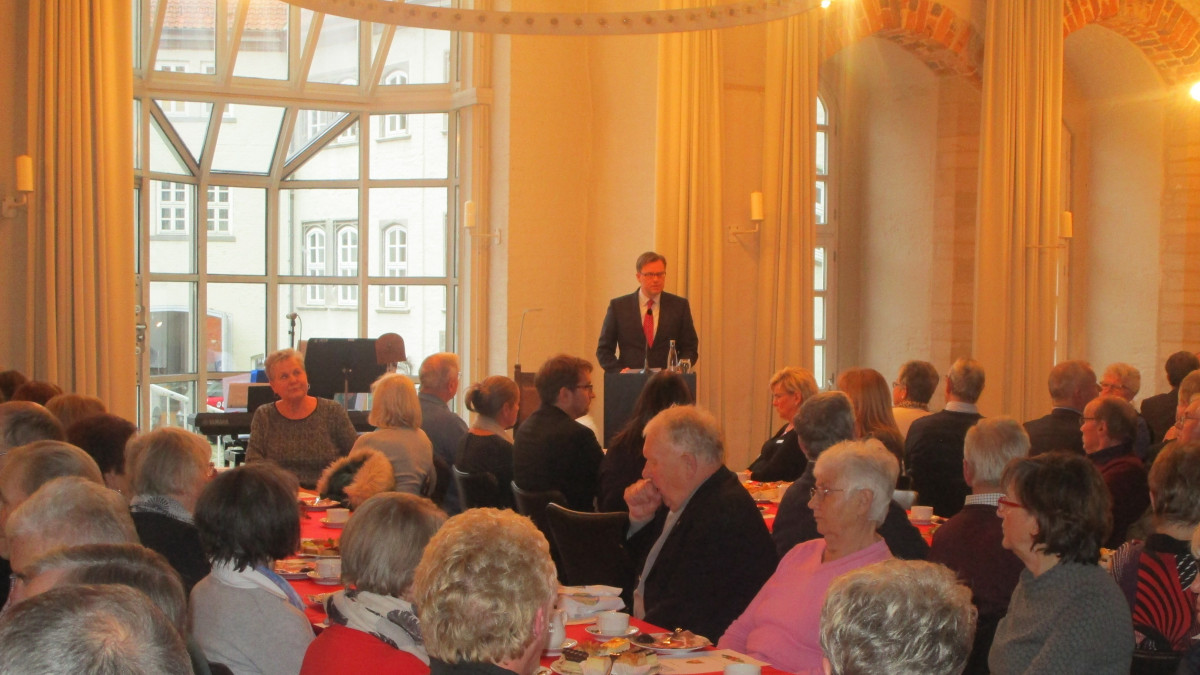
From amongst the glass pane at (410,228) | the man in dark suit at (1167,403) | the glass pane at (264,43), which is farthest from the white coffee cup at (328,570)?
the glass pane at (264,43)

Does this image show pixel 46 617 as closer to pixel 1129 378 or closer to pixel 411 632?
pixel 411 632

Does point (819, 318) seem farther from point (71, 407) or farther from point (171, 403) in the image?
point (71, 407)

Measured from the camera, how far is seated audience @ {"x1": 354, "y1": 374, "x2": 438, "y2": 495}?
5711 mm

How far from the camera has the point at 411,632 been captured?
2625 millimetres

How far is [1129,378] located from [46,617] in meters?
7.54

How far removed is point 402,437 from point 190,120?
572 cm

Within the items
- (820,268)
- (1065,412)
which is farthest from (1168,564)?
(820,268)

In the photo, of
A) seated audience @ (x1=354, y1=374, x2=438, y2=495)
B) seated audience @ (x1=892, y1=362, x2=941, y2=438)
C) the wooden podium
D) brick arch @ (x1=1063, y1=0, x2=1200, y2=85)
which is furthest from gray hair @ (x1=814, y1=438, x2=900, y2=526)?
brick arch @ (x1=1063, y1=0, x2=1200, y2=85)

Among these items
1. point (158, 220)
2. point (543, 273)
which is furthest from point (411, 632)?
point (158, 220)

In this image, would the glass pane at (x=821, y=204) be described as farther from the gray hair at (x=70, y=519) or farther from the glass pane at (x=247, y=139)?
the gray hair at (x=70, y=519)

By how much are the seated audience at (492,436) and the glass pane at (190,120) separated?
17.9 ft

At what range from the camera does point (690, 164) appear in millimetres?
9289

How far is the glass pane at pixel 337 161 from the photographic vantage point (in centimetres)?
1076

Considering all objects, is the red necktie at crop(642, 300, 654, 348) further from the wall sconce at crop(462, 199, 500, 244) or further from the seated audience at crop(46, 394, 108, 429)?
the seated audience at crop(46, 394, 108, 429)
